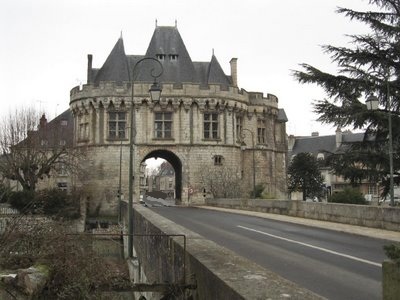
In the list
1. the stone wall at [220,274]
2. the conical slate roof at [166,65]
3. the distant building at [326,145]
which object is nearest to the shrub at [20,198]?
the conical slate roof at [166,65]

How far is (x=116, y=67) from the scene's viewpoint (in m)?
50.1

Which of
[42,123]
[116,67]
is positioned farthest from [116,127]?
[116,67]

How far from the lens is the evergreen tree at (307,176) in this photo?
54.5 metres

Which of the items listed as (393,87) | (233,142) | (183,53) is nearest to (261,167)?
(233,142)

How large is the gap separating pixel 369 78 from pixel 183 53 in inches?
1227

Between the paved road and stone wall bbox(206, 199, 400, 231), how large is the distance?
1493 mm

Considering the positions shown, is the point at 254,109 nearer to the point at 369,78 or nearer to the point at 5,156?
the point at 5,156

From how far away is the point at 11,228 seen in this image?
8.35 metres

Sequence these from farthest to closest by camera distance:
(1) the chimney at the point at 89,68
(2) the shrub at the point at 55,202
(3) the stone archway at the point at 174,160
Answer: (1) the chimney at the point at 89,68 < (3) the stone archway at the point at 174,160 < (2) the shrub at the point at 55,202

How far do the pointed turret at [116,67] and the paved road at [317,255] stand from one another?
34.4 meters

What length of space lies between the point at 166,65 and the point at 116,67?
499 cm

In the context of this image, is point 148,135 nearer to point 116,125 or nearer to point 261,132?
point 116,125

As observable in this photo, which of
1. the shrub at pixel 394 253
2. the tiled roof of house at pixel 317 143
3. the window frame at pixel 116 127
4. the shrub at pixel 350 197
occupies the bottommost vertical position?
the shrub at pixel 394 253

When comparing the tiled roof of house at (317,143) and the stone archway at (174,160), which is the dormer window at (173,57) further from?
the tiled roof of house at (317,143)
